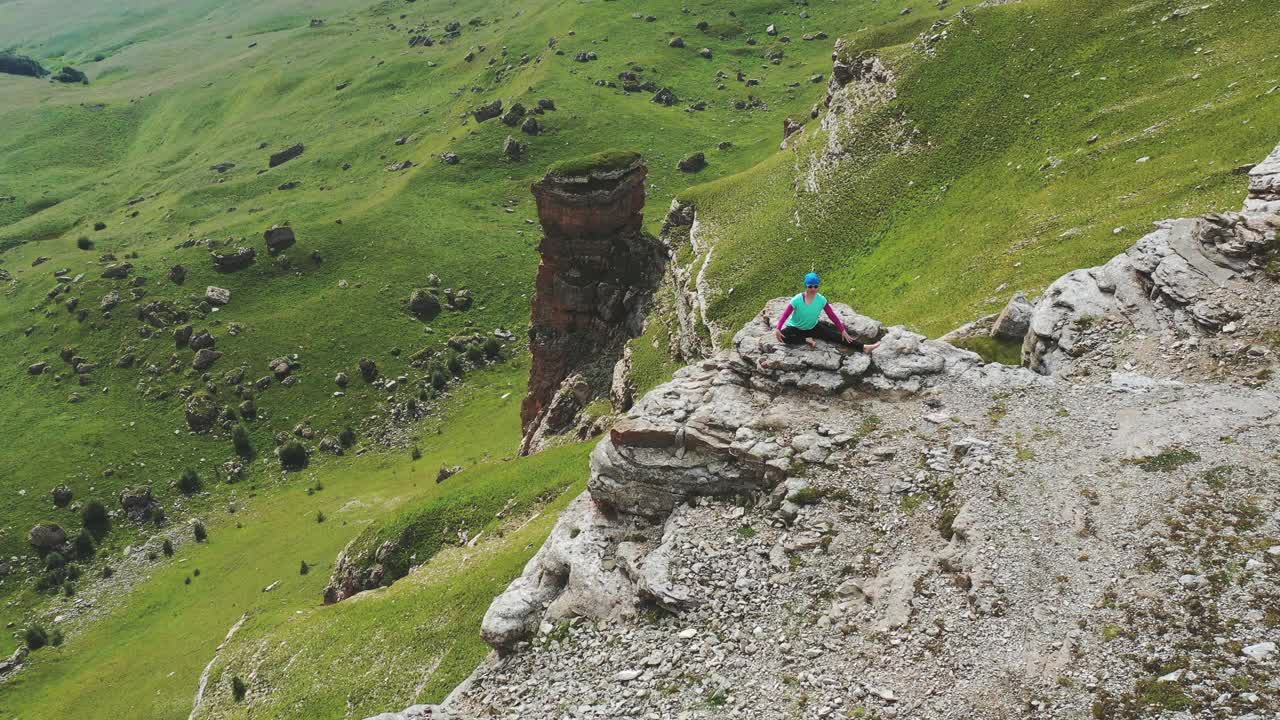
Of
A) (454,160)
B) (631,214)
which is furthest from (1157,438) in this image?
(454,160)

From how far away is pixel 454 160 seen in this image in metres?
185

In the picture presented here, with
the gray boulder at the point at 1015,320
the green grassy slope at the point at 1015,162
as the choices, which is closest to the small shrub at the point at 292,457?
the green grassy slope at the point at 1015,162

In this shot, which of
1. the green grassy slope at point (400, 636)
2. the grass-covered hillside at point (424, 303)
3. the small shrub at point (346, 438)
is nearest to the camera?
the green grassy slope at point (400, 636)

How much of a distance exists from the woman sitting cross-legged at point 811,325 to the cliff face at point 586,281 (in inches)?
1974

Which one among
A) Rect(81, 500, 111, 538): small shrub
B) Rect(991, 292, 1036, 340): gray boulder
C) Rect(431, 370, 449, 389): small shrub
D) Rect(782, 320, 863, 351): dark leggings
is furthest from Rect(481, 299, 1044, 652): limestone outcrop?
Rect(81, 500, 111, 538): small shrub

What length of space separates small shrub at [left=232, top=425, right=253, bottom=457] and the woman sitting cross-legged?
375ft

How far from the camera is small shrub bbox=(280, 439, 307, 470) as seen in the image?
113375mm

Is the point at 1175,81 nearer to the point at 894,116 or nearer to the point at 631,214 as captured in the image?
the point at 894,116

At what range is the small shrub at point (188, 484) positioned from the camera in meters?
110

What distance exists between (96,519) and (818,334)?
118 m

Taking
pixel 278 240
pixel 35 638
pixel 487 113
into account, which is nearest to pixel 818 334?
pixel 35 638

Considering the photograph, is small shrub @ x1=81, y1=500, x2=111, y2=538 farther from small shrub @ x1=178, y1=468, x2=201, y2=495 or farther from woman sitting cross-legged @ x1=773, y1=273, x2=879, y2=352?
woman sitting cross-legged @ x1=773, y1=273, x2=879, y2=352

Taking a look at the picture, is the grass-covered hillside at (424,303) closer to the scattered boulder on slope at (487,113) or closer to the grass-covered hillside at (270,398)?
the grass-covered hillside at (270,398)

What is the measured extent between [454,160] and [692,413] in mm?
174954
